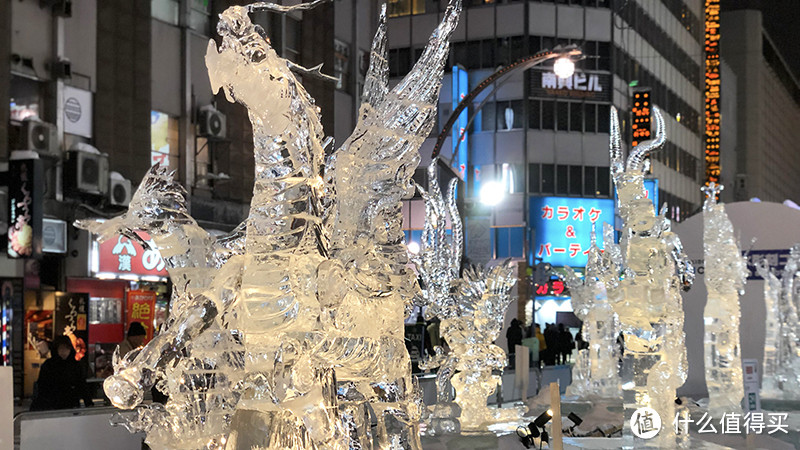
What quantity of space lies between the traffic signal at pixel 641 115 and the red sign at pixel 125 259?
1985 centimetres

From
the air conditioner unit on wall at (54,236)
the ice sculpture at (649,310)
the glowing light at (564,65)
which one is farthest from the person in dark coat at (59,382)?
the glowing light at (564,65)

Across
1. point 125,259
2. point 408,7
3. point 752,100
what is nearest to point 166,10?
point 125,259

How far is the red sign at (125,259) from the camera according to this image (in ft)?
55.5

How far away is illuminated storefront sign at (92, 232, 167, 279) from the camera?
16.8 metres

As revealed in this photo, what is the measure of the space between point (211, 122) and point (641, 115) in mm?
19139

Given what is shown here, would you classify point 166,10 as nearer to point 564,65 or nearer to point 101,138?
point 101,138

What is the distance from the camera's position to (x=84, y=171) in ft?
51.9

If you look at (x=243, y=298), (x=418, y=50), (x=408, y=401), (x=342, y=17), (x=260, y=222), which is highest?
(x=418, y=50)

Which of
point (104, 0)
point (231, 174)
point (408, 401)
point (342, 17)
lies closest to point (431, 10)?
point (342, 17)

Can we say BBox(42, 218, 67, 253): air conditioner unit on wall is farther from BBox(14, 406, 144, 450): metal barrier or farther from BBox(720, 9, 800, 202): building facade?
BBox(720, 9, 800, 202): building facade

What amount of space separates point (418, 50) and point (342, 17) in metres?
14.6

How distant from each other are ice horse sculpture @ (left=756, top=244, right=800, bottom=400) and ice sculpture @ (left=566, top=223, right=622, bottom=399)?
242 cm

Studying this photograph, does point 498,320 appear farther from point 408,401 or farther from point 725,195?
point 725,195

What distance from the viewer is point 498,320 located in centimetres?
1023
